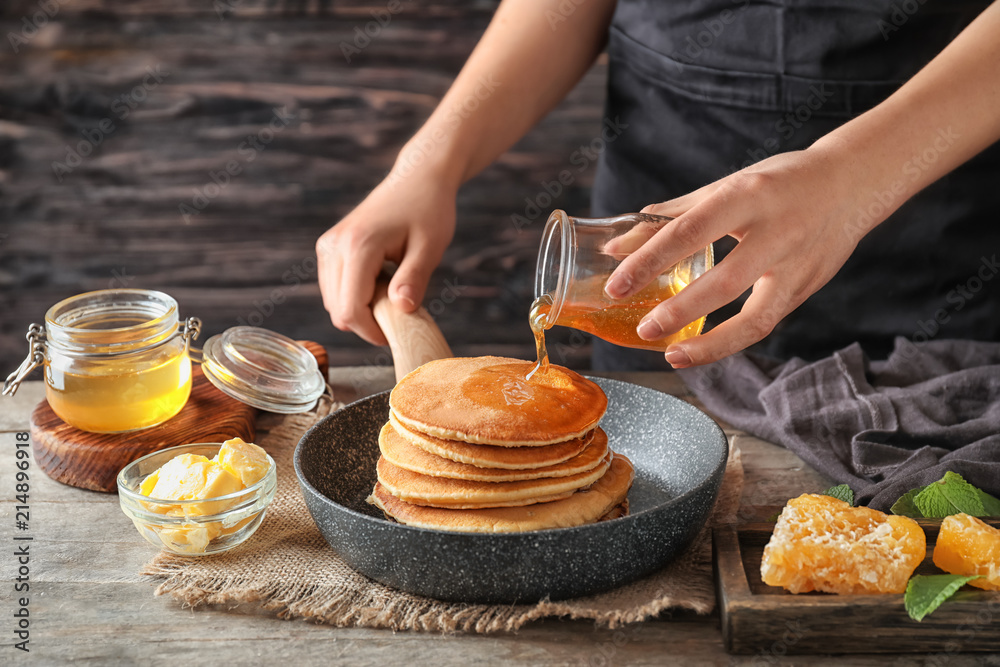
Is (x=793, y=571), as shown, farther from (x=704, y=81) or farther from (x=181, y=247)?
(x=181, y=247)

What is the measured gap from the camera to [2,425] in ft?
5.71

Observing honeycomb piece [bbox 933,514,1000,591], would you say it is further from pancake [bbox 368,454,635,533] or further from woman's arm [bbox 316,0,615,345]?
woman's arm [bbox 316,0,615,345]

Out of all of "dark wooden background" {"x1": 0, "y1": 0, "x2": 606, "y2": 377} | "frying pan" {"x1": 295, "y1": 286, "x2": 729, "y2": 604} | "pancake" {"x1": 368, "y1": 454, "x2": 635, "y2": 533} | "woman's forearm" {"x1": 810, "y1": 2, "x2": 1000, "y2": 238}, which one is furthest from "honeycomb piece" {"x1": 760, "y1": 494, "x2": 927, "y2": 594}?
"dark wooden background" {"x1": 0, "y1": 0, "x2": 606, "y2": 377}

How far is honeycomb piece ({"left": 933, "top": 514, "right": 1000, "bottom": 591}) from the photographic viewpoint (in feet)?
3.35

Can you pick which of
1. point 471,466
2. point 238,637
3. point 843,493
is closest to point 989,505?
point 843,493

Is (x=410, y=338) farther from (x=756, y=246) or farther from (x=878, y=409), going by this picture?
(x=878, y=409)

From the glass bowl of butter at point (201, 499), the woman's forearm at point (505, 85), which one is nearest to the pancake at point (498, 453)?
the glass bowl of butter at point (201, 499)

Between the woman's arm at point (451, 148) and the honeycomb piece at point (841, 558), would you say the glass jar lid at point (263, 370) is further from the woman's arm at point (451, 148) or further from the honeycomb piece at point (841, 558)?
the honeycomb piece at point (841, 558)

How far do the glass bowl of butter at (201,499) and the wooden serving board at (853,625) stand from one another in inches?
27.3

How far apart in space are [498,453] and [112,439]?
2.59 ft

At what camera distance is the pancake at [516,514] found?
113 centimetres

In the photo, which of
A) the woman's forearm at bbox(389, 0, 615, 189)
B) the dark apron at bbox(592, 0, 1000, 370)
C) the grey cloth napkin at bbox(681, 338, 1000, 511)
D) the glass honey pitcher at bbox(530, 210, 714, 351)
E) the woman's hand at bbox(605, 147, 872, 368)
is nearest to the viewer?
the woman's hand at bbox(605, 147, 872, 368)

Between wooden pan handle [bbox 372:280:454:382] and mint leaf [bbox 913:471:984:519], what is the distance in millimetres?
839

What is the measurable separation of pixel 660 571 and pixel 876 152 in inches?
28.0
